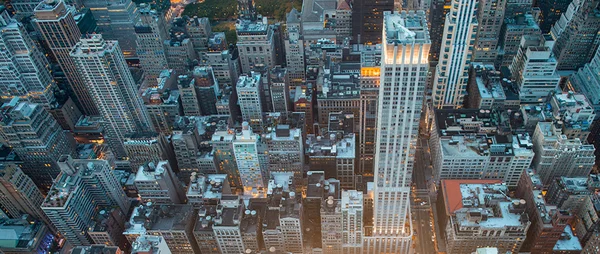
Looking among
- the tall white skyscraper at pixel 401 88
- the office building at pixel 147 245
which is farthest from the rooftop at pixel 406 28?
the office building at pixel 147 245

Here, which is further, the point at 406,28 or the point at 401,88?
the point at 401,88

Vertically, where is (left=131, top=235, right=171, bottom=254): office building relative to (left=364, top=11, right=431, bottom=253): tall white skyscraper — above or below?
below

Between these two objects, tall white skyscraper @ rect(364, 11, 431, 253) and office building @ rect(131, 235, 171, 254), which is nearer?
tall white skyscraper @ rect(364, 11, 431, 253)

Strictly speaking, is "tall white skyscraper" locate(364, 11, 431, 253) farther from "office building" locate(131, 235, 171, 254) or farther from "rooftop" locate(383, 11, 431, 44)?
"office building" locate(131, 235, 171, 254)

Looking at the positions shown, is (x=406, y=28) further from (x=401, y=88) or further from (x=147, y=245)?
(x=147, y=245)

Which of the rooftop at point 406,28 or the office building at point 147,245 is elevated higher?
the rooftop at point 406,28

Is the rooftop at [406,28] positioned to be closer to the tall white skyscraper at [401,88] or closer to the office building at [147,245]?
the tall white skyscraper at [401,88]

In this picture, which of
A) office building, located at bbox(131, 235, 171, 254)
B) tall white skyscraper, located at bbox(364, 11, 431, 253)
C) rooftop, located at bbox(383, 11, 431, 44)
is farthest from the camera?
office building, located at bbox(131, 235, 171, 254)

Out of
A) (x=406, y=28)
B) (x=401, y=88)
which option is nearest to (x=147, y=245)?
(x=401, y=88)

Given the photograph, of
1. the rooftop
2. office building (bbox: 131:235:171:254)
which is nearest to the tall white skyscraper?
the rooftop

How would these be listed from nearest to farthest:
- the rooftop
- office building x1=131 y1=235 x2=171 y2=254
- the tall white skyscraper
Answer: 1. the rooftop
2. the tall white skyscraper
3. office building x1=131 y1=235 x2=171 y2=254

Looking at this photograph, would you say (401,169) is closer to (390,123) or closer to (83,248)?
(390,123)

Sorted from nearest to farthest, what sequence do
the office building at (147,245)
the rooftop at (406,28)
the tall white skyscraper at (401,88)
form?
1. the rooftop at (406,28)
2. the tall white skyscraper at (401,88)
3. the office building at (147,245)
